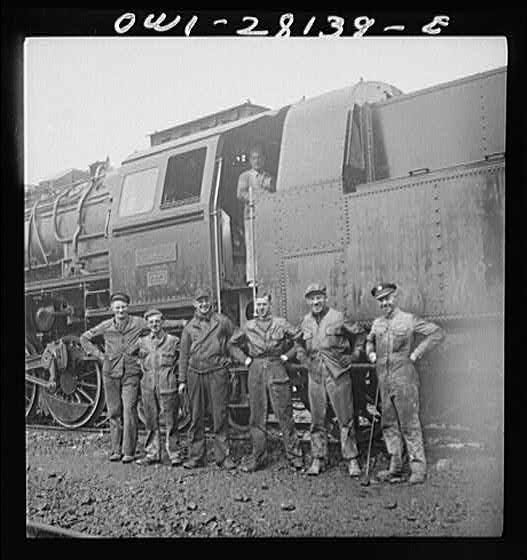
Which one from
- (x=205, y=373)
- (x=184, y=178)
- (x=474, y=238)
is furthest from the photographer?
(x=184, y=178)

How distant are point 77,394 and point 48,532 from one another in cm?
66

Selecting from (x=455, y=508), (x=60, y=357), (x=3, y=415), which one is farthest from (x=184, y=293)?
(x=455, y=508)

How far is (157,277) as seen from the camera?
13.2ft

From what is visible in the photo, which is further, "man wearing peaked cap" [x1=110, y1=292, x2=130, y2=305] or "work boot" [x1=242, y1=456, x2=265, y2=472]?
"man wearing peaked cap" [x1=110, y1=292, x2=130, y2=305]

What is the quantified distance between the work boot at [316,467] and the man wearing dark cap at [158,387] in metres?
0.63

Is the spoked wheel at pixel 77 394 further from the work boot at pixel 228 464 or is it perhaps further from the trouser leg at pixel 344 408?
the trouser leg at pixel 344 408

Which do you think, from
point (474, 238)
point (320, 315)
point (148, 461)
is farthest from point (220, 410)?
point (474, 238)

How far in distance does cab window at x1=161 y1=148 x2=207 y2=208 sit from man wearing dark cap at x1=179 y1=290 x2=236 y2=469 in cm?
47

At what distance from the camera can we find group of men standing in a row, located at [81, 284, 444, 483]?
3.78 m

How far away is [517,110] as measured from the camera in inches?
149

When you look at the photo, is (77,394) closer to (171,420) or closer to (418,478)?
(171,420)

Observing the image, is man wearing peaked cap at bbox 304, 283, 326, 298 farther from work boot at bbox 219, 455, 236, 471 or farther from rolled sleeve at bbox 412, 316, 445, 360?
work boot at bbox 219, 455, 236, 471

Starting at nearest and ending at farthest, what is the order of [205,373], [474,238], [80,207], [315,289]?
1. [474,238]
2. [315,289]
3. [205,373]
4. [80,207]

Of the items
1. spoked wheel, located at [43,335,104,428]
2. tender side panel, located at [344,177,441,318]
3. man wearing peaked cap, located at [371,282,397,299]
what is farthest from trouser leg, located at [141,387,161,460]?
man wearing peaked cap, located at [371,282,397,299]
